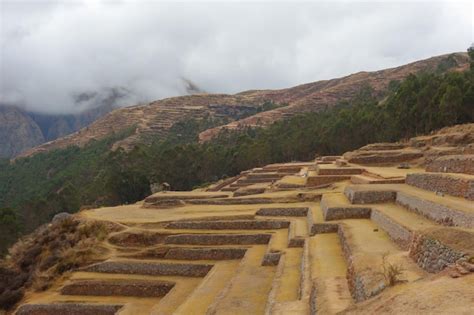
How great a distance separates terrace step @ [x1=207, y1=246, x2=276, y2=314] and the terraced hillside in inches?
1.6

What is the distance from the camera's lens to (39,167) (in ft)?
315

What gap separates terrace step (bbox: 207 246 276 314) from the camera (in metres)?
11.4

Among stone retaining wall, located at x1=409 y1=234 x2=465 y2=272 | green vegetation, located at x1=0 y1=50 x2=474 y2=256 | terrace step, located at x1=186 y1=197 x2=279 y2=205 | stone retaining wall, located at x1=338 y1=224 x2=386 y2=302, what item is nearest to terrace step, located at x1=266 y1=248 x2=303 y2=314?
stone retaining wall, located at x1=338 y1=224 x2=386 y2=302

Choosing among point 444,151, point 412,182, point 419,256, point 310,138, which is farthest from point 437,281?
point 310,138

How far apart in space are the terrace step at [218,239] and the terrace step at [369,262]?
623 centimetres

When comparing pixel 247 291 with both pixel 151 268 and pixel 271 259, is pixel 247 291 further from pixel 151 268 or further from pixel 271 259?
pixel 151 268

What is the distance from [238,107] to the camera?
440 ft

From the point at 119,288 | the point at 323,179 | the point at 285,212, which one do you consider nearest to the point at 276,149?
the point at 323,179

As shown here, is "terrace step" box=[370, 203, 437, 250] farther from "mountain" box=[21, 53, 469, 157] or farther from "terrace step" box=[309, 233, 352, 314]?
"mountain" box=[21, 53, 469, 157]

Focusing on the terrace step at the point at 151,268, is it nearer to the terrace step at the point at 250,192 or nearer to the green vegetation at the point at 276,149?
the terrace step at the point at 250,192

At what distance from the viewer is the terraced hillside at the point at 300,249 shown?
23.1 ft

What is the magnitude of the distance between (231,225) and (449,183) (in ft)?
33.6

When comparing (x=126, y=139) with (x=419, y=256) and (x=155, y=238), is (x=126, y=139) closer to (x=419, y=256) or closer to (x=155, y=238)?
(x=155, y=238)

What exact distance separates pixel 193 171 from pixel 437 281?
48.5 meters
